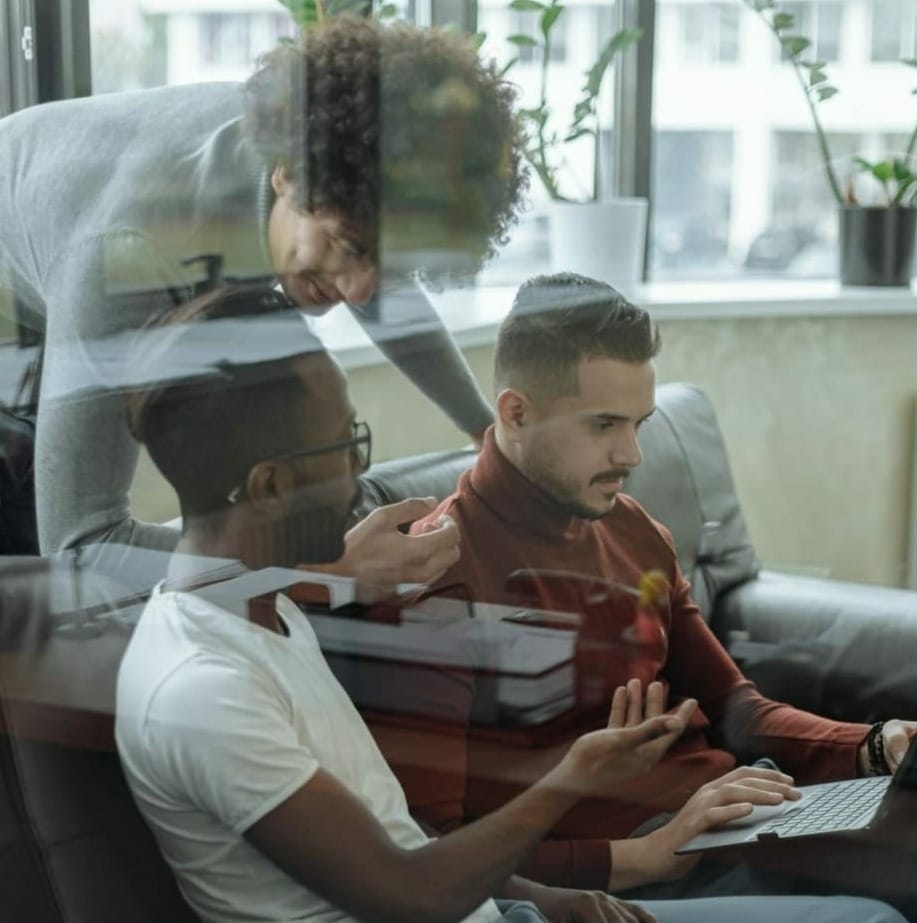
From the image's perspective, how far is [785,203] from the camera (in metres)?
1.77

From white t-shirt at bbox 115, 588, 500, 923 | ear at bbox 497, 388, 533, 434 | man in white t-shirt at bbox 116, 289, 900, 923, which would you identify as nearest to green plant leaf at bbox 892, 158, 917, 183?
ear at bbox 497, 388, 533, 434

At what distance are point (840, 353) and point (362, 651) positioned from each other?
878 mm

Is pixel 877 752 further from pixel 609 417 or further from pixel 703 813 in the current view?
pixel 609 417

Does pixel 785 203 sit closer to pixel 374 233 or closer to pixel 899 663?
pixel 899 663

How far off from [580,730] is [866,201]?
3.25ft

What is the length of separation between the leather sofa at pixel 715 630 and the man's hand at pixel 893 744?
0.07 feet

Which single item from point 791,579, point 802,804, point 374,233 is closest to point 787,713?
point 802,804

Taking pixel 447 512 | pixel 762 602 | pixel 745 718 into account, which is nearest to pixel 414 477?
pixel 447 512

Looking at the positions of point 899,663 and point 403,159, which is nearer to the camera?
point 403,159

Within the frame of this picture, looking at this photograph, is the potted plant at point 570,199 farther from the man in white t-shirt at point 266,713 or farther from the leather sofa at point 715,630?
the man in white t-shirt at point 266,713

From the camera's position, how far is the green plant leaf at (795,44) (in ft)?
5.32

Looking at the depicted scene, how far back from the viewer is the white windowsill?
0.94m

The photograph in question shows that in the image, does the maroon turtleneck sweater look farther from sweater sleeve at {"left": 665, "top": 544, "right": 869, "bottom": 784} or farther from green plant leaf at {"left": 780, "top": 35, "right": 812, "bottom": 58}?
green plant leaf at {"left": 780, "top": 35, "right": 812, "bottom": 58}

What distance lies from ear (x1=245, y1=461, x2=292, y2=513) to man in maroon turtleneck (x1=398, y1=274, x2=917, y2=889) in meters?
0.12
